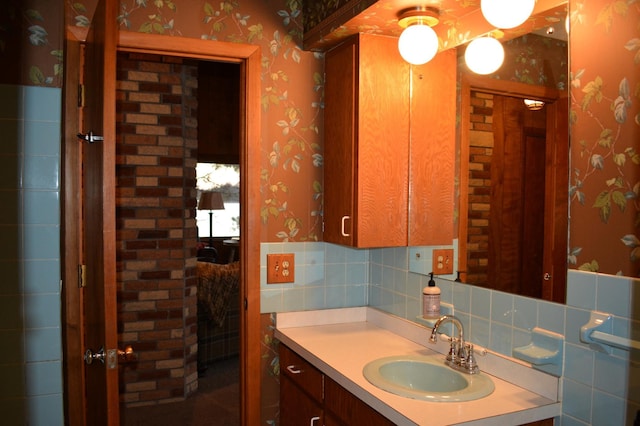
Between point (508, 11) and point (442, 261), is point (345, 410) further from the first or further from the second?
point (508, 11)

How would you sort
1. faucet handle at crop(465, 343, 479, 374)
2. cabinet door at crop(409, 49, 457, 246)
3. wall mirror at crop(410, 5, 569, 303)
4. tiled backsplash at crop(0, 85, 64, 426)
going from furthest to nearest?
1. cabinet door at crop(409, 49, 457, 246)
2. tiled backsplash at crop(0, 85, 64, 426)
3. faucet handle at crop(465, 343, 479, 374)
4. wall mirror at crop(410, 5, 569, 303)

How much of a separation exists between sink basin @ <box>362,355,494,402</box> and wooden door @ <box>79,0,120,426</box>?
2.70 ft

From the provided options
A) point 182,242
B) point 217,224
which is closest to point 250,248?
point 182,242

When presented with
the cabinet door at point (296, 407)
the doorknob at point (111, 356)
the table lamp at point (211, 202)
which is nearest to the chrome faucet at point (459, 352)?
the cabinet door at point (296, 407)

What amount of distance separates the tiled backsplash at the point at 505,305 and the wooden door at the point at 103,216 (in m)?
0.78

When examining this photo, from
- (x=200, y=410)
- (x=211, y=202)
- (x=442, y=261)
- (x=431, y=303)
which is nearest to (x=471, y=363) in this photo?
(x=431, y=303)

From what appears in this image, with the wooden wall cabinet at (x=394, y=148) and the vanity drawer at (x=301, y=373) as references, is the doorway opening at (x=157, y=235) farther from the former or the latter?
the wooden wall cabinet at (x=394, y=148)

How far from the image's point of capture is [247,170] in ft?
7.45

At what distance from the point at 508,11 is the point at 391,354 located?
1256mm

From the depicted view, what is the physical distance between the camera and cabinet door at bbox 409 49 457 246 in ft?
6.70

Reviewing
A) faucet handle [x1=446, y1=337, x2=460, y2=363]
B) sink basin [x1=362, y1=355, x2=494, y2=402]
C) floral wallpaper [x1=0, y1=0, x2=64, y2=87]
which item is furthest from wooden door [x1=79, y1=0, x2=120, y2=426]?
faucet handle [x1=446, y1=337, x2=460, y2=363]

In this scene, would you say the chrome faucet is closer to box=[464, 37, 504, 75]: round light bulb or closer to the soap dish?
the soap dish

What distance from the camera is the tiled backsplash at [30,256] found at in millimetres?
1937

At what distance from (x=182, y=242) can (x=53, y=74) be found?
1.81 m
